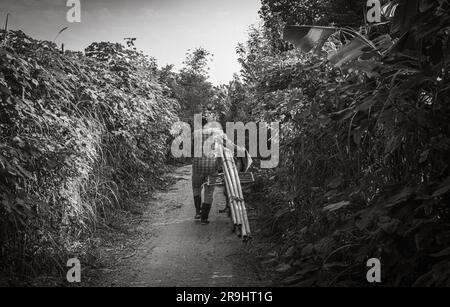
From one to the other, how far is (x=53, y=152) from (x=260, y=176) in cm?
472

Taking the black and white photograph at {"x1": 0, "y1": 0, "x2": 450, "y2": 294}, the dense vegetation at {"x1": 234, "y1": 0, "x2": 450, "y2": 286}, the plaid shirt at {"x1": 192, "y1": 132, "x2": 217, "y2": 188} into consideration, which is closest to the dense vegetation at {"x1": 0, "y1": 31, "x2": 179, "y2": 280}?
the black and white photograph at {"x1": 0, "y1": 0, "x2": 450, "y2": 294}

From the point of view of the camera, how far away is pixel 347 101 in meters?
4.04

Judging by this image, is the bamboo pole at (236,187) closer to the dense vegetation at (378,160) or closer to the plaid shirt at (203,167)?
the plaid shirt at (203,167)

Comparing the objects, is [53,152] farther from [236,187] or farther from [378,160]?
[378,160]

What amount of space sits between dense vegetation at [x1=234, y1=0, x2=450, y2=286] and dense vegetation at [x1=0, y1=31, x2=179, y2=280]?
282 cm

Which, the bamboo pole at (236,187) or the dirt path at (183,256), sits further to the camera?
the bamboo pole at (236,187)

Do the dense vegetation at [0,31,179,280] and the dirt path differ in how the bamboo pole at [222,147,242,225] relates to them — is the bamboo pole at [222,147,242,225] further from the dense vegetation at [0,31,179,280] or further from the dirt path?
the dense vegetation at [0,31,179,280]

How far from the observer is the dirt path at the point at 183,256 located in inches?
171

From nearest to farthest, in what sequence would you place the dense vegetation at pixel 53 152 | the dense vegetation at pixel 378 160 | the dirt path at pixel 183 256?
the dense vegetation at pixel 378 160
the dense vegetation at pixel 53 152
the dirt path at pixel 183 256

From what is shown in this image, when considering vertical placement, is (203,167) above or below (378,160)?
below

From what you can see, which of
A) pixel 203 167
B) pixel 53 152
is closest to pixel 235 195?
pixel 203 167

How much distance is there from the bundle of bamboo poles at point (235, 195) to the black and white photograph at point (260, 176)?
0.03m

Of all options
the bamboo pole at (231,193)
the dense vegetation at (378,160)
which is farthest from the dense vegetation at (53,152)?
the dense vegetation at (378,160)

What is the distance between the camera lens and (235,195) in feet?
19.7
